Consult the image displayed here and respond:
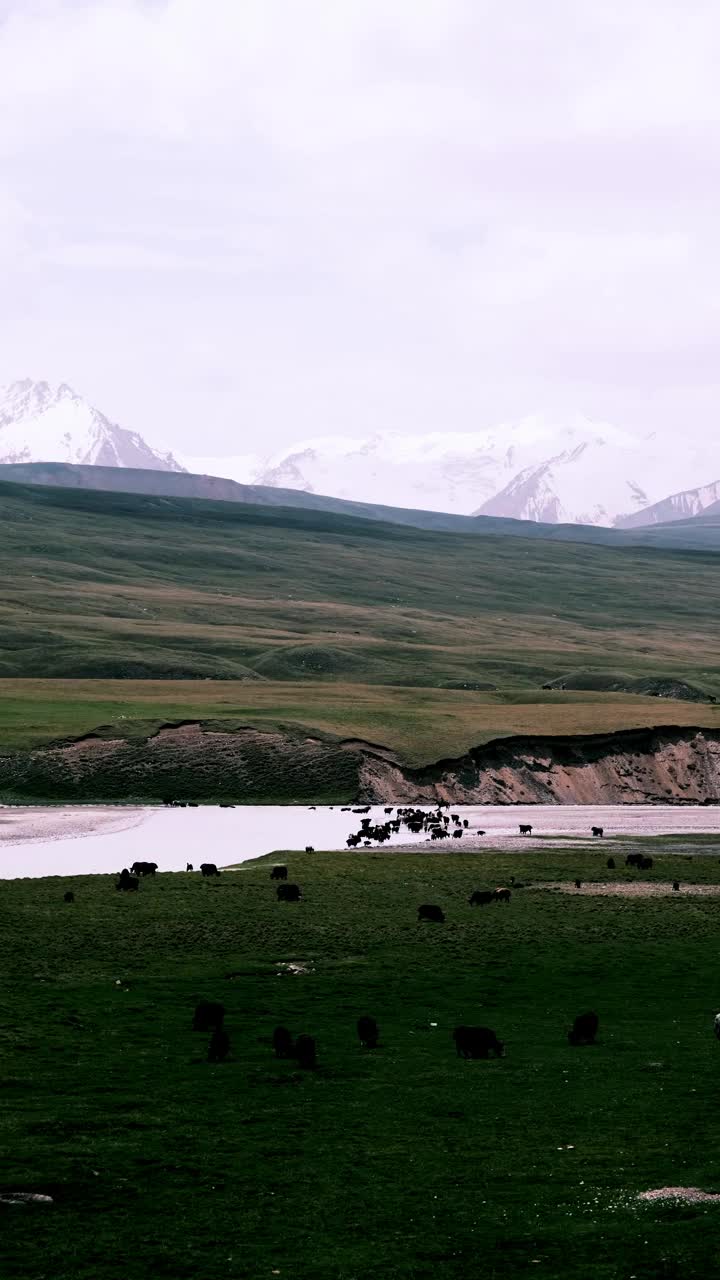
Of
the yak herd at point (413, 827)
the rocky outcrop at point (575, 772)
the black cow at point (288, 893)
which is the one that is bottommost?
the black cow at point (288, 893)

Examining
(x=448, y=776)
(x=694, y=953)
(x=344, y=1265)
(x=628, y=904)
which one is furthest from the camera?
(x=448, y=776)

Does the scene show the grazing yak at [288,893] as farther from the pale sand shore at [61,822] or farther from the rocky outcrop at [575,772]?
the rocky outcrop at [575,772]

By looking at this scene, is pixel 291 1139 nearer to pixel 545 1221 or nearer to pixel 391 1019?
pixel 545 1221

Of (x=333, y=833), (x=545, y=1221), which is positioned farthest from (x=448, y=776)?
(x=545, y=1221)

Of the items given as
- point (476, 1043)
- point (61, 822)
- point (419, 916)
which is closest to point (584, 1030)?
point (476, 1043)

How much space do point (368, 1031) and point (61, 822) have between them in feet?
186

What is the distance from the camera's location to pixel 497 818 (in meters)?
93.6

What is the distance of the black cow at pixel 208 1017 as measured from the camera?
3130 cm

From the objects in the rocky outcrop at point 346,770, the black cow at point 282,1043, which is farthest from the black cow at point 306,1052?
the rocky outcrop at point 346,770

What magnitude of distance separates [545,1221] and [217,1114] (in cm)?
703

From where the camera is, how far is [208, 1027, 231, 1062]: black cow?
28.6 metres

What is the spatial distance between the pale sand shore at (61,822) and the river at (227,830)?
0.17ft

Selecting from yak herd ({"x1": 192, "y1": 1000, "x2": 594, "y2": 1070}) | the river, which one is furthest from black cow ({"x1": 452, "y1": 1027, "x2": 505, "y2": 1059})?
the river

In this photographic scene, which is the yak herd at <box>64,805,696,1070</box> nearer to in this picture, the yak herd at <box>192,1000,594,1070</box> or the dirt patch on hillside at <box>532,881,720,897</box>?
the yak herd at <box>192,1000,594,1070</box>
